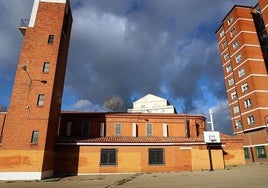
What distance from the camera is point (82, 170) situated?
927 inches

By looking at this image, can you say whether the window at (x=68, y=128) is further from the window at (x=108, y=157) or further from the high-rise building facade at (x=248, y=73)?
the high-rise building facade at (x=248, y=73)

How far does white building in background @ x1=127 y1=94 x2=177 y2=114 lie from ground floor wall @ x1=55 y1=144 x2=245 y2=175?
41779 mm

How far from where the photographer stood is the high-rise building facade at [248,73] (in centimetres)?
3769

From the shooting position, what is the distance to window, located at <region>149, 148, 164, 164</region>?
24719 millimetres

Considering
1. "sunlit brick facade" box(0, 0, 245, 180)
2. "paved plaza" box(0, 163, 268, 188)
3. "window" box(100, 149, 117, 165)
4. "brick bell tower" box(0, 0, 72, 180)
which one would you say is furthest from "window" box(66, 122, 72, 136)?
"paved plaza" box(0, 163, 268, 188)

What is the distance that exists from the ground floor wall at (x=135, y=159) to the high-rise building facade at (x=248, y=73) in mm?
16419

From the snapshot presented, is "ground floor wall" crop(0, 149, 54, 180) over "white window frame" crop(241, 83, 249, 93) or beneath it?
beneath

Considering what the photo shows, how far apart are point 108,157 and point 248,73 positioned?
1227 inches

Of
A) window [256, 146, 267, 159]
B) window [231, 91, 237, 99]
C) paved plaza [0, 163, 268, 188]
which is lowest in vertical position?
paved plaza [0, 163, 268, 188]

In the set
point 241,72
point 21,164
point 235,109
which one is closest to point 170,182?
point 21,164

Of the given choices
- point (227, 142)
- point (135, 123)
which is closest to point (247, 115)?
point (227, 142)

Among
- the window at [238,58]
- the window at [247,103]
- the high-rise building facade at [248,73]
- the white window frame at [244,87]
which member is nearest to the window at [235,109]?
the high-rise building facade at [248,73]

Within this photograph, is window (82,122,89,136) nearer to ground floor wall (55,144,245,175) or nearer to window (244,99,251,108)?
ground floor wall (55,144,245,175)

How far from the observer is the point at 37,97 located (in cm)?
2188
